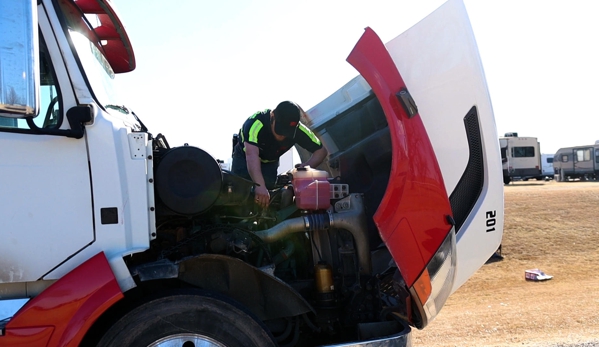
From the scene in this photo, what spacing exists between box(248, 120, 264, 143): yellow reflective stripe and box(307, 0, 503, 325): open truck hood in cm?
113

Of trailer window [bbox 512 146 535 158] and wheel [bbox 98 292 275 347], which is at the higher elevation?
trailer window [bbox 512 146 535 158]

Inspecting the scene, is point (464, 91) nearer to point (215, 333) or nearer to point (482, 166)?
point (482, 166)

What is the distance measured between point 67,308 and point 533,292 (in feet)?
24.9

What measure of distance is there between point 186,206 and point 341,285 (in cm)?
130

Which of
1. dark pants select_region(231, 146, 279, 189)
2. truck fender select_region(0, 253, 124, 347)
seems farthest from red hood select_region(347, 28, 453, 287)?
truck fender select_region(0, 253, 124, 347)

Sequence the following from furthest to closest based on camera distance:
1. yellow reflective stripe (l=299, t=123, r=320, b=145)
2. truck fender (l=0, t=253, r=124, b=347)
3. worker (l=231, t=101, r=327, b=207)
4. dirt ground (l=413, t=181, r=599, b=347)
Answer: dirt ground (l=413, t=181, r=599, b=347) → yellow reflective stripe (l=299, t=123, r=320, b=145) → worker (l=231, t=101, r=327, b=207) → truck fender (l=0, t=253, r=124, b=347)

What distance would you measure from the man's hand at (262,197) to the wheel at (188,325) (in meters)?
0.89

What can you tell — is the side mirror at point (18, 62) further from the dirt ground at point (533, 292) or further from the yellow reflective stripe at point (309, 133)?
the dirt ground at point (533, 292)

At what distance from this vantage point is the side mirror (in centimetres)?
230

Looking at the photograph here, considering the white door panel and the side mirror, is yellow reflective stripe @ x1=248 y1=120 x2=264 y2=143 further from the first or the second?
the side mirror

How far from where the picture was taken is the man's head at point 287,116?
4.19 meters

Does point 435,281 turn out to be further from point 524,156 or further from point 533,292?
point 524,156

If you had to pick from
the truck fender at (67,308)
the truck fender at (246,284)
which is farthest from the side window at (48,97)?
the truck fender at (246,284)

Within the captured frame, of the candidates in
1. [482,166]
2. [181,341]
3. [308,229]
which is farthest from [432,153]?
[181,341]
